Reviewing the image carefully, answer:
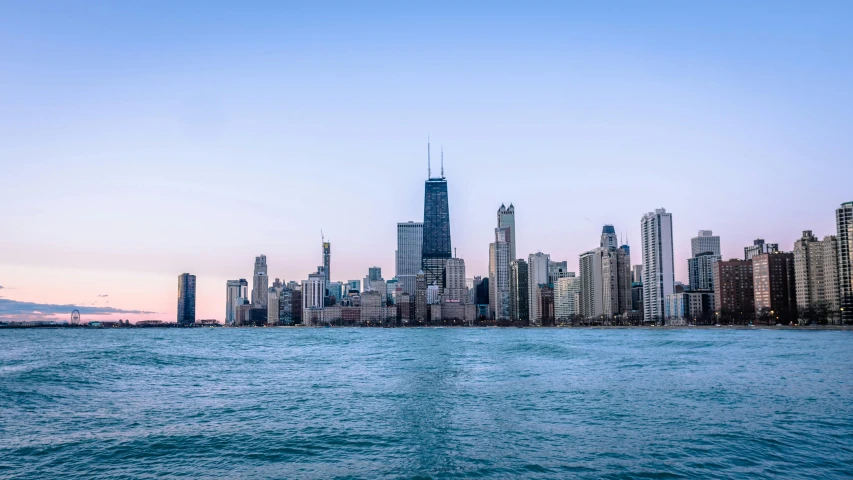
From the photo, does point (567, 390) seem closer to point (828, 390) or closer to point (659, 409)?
point (659, 409)

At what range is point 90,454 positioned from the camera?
2598cm

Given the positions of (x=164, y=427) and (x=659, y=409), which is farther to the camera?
(x=659, y=409)

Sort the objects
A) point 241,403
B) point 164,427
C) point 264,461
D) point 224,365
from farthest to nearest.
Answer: point 224,365, point 241,403, point 164,427, point 264,461

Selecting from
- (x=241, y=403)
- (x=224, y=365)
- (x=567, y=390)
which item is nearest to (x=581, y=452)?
(x=567, y=390)

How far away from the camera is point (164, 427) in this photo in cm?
3162

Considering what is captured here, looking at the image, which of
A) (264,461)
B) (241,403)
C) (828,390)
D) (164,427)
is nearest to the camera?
(264,461)

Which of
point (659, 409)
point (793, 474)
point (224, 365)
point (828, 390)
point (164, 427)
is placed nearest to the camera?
point (793, 474)

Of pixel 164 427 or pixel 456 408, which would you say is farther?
pixel 456 408

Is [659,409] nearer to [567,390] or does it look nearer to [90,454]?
[567,390]

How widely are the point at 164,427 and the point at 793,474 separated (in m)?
29.6

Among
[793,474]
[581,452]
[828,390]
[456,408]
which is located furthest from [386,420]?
[828,390]

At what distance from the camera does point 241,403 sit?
39.9 m

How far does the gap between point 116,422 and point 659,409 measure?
105ft

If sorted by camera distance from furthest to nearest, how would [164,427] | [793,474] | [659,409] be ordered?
[659,409]
[164,427]
[793,474]
